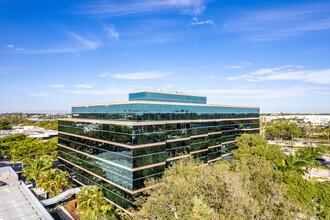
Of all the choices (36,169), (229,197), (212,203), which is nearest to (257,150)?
(212,203)

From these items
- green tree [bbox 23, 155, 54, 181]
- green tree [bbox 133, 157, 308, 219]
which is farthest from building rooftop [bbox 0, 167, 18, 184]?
green tree [bbox 133, 157, 308, 219]

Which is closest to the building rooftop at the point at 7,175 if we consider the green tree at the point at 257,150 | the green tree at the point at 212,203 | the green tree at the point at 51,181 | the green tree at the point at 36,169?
the green tree at the point at 36,169

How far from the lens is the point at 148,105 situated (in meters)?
37.9

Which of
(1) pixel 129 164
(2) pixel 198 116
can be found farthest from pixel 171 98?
(1) pixel 129 164

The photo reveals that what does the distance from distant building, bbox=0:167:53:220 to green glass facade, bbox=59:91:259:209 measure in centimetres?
1150

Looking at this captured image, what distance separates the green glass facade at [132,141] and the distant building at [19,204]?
11.5 m

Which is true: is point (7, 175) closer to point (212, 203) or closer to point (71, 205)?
point (71, 205)

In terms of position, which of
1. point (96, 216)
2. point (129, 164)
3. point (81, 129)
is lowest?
point (96, 216)

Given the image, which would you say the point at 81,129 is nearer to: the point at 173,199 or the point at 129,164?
the point at 129,164

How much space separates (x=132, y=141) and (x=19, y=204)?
23.8 m

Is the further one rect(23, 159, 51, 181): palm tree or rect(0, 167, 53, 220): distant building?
rect(23, 159, 51, 181): palm tree

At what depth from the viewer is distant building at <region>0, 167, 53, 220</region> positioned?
31359 millimetres

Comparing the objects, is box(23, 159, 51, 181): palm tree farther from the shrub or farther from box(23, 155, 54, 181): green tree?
the shrub

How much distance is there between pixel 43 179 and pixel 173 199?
34.4 metres
